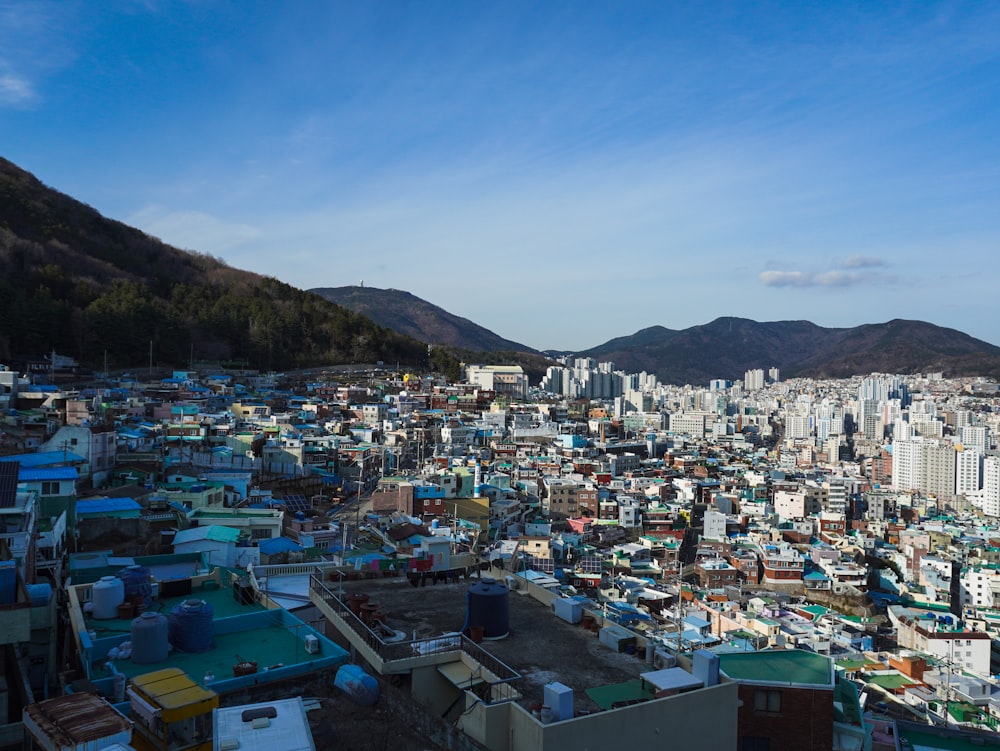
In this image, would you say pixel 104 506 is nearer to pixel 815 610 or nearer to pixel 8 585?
pixel 8 585

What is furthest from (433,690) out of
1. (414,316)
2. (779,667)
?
(414,316)

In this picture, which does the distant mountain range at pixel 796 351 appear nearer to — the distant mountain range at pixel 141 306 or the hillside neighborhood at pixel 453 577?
the distant mountain range at pixel 141 306

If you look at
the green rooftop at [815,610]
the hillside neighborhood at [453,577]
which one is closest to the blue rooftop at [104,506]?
the hillside neighborhood at [453,577]

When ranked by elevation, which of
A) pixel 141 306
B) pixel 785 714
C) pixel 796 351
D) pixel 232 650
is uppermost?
pixel 796 351

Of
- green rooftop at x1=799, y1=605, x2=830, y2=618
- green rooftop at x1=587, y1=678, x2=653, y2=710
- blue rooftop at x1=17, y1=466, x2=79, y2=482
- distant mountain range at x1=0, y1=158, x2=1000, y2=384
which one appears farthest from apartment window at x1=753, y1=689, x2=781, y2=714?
distant mountain range at x1=0, y1=158, x2=1000, y2=384

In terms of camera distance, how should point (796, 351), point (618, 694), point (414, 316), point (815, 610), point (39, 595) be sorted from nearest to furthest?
point (618, 694)
point (39, 595)
point (815, 610)
point (414, 316)
point (796, 351)

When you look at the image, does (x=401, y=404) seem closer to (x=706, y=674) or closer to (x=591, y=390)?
(x=706, y=674)
